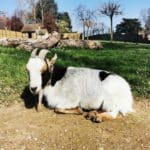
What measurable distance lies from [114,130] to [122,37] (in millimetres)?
58236

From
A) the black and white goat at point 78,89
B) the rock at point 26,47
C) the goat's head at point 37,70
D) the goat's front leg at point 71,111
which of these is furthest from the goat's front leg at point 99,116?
the rock at point 26,47

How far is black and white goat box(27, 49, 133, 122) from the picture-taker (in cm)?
796

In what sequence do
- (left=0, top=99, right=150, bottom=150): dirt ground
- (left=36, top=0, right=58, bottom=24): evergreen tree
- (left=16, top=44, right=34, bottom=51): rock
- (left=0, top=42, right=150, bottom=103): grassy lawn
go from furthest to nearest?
1. (left=36, top=0, right=58, bottom=24): evergreen tree
2. (left=16, top=44, right=34, bottom=51): rock
3. (left=0, top=42, right=150, bottom=103): grassy lawn
4. (left=0, top=99, right=150, bottom=150): dirt ground

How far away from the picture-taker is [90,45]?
19.7 metres

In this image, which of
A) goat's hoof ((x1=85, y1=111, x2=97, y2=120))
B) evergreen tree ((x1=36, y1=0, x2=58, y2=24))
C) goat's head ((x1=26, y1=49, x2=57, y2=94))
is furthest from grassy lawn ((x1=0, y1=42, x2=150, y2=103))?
evergreen tree ((x1=36, y1=0, x2=58, y2=24))

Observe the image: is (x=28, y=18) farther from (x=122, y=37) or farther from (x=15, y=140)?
(x=15, y=140)

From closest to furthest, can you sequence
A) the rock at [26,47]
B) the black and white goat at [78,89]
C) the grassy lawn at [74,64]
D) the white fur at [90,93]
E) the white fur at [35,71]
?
1. the white fur at [35,71]
2. the black and white goat at [78,89]
3. the white fur at [90,93]
4. the grassy lawn at [74,64]
5. the rock at [26,47]

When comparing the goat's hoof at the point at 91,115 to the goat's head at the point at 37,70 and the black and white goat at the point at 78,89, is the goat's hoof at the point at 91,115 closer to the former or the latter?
the black and white goat at the point at 78,89

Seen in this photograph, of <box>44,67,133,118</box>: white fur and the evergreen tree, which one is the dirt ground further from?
the evergreen tree

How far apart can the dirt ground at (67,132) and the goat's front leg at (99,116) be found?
89 millimetres

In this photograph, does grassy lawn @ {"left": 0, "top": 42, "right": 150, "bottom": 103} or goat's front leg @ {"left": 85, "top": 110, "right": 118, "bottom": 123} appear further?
grassy lawn @ {"left": 0, "top": 42, "right": 150, "bottom": 103}

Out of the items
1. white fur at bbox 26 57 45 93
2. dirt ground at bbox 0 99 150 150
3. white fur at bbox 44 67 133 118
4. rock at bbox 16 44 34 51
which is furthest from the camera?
rock at bbox 16 44 34 51

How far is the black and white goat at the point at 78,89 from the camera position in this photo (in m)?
7.96

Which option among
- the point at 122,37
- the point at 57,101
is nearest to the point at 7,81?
the point at 57,101
